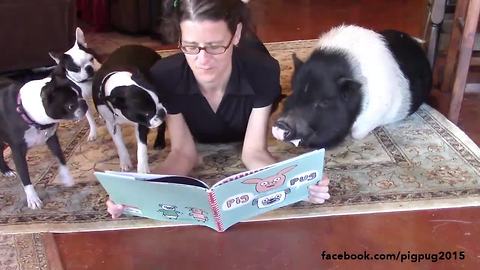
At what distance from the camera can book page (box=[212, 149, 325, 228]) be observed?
1308 millimetres

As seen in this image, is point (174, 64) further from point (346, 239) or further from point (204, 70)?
point (346, 239)

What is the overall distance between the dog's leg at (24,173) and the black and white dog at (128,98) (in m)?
0.26

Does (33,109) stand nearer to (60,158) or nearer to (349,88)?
(60,158)

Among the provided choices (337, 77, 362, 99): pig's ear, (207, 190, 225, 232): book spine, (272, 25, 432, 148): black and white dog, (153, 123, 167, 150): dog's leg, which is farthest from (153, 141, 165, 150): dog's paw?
(337, 77, 362, 99): pig's ear

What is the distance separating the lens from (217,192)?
1.29m

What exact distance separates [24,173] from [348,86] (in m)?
1.01

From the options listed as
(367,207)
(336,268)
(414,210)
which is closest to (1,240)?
(336,268)

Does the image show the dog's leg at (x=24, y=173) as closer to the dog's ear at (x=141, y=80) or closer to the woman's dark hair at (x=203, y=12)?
the dog's ear at (x=141, y=80)

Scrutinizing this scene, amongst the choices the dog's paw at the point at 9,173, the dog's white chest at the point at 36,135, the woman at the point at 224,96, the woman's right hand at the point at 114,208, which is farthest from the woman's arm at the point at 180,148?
the dog's paw at the point at 9,173

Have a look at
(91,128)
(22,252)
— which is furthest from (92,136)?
(22,252)

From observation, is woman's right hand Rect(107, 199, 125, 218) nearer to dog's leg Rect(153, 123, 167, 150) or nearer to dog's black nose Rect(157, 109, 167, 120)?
Result: dog's black nose Rect(157, 109, 167, 120)

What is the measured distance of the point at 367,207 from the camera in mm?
1573

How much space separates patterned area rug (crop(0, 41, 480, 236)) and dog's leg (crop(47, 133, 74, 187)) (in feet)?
0.10

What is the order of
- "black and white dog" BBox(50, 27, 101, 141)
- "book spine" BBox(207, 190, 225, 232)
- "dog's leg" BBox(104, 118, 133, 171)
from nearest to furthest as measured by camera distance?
1. "book spine" BBox(207, 190, 225, 232)
2. "dog's leg" BBox(104, 118, 133, 171)
3. "black and white dog" BBox(50, 27, 101, 141)
